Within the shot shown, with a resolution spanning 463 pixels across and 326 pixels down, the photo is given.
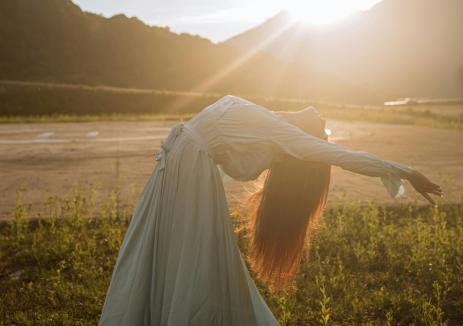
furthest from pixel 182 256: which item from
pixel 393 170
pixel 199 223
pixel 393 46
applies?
pixel 393 46

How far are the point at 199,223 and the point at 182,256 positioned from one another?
197mm

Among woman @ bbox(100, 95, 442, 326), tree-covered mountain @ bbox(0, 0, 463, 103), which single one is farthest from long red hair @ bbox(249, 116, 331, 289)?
tree-covered mountain @ bbox(0, 0, 463, 103)

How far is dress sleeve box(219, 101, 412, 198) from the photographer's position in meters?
2.40

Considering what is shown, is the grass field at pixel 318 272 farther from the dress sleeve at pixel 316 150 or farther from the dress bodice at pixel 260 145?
the dress sleeve at pixel 316 150

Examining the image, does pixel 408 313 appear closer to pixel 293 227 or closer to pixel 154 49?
pixel 293 227

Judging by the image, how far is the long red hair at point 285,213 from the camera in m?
2.98

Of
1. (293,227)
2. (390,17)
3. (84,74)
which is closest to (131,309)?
(293,227)

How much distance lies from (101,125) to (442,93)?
90.1 metres

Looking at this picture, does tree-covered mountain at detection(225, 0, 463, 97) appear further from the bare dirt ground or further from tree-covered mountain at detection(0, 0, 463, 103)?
the bare dirt ground

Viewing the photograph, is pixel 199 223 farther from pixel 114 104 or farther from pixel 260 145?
pixel 114 104

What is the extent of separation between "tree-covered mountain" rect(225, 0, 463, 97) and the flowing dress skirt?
9737 centimetres

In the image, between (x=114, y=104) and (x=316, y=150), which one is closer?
(x=316, y=150)

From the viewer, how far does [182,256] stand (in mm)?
2646

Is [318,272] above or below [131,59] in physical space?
below
